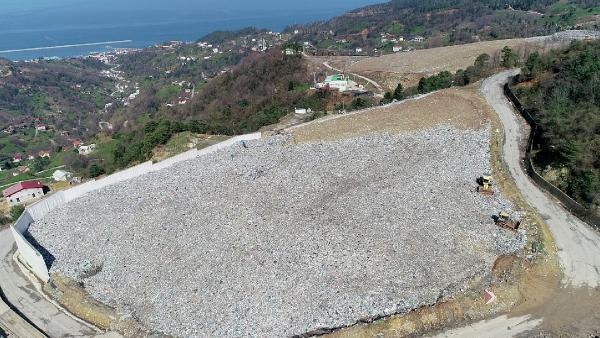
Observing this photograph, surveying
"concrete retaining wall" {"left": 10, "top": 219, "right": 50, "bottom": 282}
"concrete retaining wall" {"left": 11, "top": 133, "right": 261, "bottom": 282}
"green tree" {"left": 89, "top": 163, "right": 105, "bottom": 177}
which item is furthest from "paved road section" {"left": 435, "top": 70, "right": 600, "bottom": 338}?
"green tree" {"left": 89, "top": 163, "right": 105, "bottom": 177}

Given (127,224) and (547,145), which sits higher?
(547,145)

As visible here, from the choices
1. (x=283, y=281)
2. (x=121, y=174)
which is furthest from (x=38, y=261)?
(x=283, y=281)

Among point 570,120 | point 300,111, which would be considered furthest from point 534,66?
point 300,111

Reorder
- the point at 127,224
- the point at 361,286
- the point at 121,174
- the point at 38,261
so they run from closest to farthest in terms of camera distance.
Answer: the point at 361,286, the point at 38,261, the point at 127,224, the point at 121,174

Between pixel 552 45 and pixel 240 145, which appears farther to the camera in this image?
pixel 552 45

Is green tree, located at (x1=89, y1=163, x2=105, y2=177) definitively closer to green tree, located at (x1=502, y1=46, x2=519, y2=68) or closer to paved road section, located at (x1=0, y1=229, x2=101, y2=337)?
paved road section, located at (x1=0, y1=229, x2=101, y2=337)

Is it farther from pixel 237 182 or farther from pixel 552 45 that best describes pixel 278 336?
pixel 552 45

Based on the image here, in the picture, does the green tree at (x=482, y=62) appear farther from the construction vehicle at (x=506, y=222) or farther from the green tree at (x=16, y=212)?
the green tree at (x=16, y=212)
